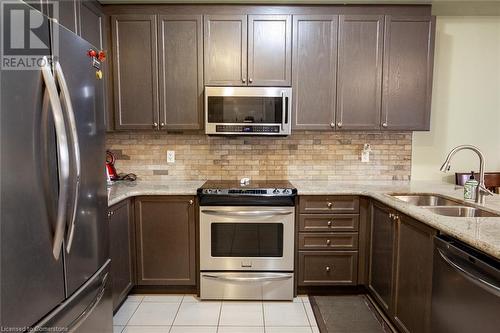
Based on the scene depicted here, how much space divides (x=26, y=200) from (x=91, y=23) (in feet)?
5.90

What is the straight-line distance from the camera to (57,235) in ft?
3.68

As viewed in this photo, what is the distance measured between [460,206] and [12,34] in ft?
7.95

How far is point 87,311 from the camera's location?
4.58 ft

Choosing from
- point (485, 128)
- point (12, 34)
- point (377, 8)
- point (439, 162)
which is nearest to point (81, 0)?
point (12, 34)

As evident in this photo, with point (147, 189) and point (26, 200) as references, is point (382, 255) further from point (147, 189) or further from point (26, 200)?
point (26, 200)

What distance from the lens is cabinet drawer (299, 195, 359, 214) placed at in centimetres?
239

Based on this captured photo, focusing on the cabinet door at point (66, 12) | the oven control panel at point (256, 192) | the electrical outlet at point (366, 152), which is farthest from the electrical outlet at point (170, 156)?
the electrical outlet at point (366, 152)

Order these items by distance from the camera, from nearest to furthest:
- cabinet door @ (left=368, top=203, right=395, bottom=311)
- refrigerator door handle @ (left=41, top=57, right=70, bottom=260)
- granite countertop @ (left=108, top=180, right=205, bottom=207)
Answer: refrigerator door handle @ (left=41, top=57, right=70, bottom=260) < cabinet door @ (left=368, top=203, right=395, bottom=311) < granite countertop @ (left=108, top=180, right=205, bottom=207)

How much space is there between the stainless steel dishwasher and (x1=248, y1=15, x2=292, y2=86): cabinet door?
1.71m

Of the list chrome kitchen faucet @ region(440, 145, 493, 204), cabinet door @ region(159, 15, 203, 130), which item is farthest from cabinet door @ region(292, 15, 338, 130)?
chrome kitchen faucet @ region(440, 145, 493, 204)

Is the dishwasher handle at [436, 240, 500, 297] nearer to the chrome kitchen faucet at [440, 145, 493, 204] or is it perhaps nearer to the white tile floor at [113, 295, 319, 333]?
the chrome kitchen faucet at [440, 145, 493, 204]

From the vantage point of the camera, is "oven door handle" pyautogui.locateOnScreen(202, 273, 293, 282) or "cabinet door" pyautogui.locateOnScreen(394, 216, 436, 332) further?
"oven door handle" pyautogui.locateOnScreen(202, 273, 293, 282)

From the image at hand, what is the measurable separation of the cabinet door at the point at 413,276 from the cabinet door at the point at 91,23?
254 cm

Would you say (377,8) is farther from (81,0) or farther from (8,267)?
(8,267)
